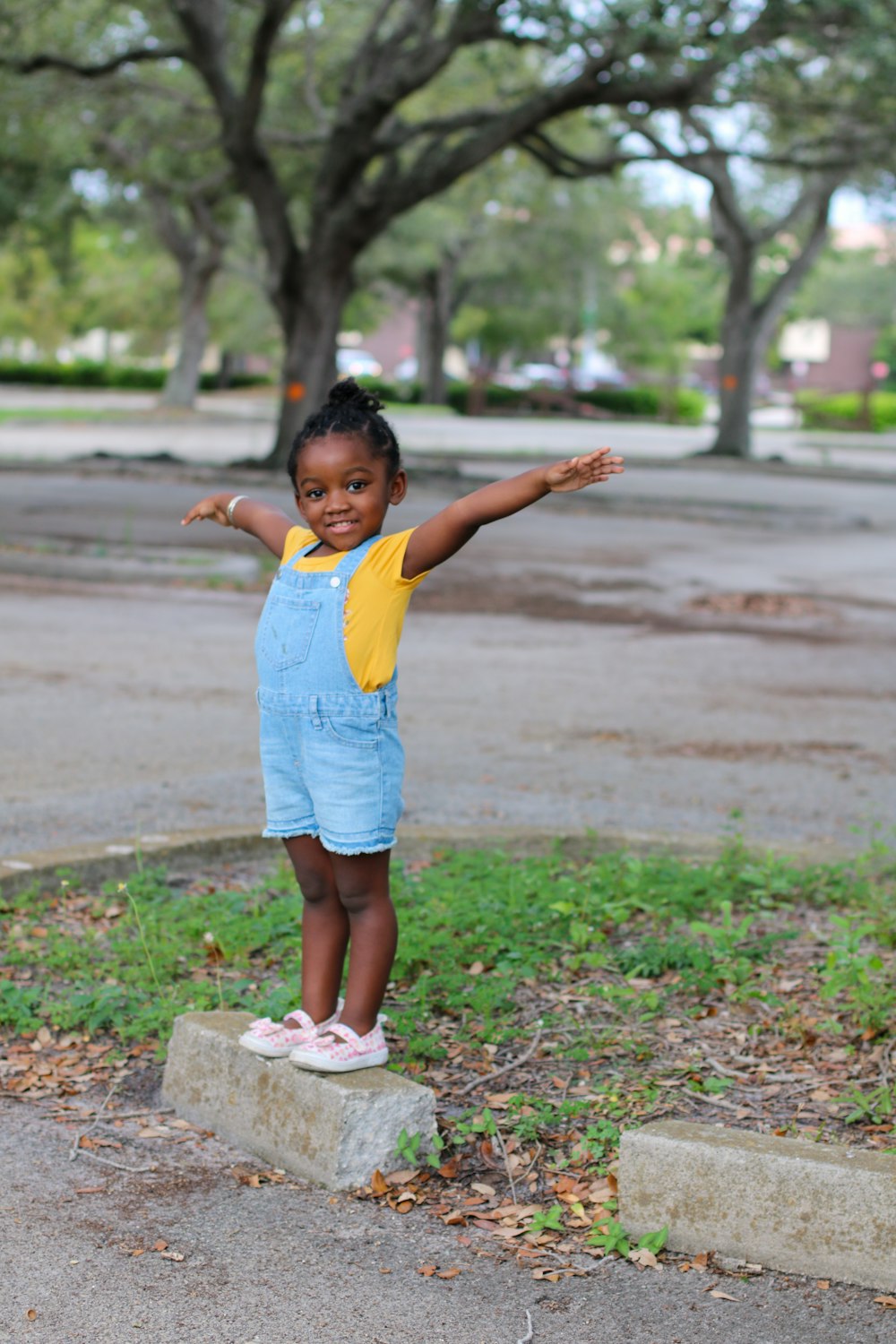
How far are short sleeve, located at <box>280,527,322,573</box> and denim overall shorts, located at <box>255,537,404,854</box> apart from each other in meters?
0.08

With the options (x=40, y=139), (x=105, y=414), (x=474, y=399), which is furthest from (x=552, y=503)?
(x=474, y=399)

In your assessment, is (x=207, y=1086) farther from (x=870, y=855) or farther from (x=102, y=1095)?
(x=870, y=855)

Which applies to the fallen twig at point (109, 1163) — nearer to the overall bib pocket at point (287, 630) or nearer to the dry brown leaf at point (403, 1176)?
the dry brown leaf at point (403, 1176)

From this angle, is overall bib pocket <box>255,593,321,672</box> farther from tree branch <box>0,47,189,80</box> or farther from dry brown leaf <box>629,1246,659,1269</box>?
tree branch <box>0,47,189,80</box>

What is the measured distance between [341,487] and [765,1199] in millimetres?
1676

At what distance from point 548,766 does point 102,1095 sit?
3.70 meters

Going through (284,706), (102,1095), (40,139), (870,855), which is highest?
(40,139)

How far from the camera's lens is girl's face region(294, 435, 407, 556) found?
3.39 metres

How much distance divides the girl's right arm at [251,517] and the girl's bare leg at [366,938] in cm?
74

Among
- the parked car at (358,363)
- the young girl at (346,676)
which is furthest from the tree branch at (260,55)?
the parked car at (358,363)

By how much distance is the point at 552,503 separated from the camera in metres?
22.4

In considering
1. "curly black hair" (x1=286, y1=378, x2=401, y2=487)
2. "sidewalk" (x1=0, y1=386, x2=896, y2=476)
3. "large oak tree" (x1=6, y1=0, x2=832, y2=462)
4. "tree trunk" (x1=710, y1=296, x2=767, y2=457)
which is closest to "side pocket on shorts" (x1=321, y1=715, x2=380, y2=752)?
"curly black hair" (x1=286, y1=378, x2=401, y2=487)

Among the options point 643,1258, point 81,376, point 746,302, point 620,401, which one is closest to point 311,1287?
point 643,1258

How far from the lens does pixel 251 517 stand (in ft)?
12.5
